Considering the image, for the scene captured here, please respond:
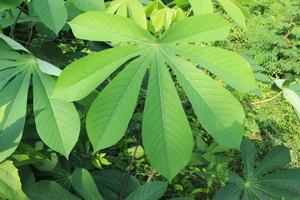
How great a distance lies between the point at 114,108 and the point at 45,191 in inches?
14.7

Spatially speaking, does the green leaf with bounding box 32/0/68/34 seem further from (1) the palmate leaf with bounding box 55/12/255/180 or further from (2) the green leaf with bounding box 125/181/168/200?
(2) the green leaf with bounding box 125/181/168/200

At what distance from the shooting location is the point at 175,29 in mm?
999

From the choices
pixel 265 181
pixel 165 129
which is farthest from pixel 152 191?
pixel 265 181

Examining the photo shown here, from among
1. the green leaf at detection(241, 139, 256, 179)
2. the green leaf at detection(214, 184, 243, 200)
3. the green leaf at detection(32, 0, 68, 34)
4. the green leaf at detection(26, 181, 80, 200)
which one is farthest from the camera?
Result: the green leaf at detection(241, 139, 256, 179)

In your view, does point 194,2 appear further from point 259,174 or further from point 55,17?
point 259,174

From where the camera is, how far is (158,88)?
982 mm

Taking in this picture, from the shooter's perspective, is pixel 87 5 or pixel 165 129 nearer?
pixel 165 129

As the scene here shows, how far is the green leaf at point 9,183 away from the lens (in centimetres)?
94

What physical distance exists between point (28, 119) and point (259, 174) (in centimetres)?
84

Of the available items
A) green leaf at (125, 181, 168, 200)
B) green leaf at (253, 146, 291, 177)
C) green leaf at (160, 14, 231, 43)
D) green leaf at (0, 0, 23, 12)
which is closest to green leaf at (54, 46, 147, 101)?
green leaf at (160, 14, 231, 43)

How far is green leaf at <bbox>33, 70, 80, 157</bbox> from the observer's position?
0.96 meters

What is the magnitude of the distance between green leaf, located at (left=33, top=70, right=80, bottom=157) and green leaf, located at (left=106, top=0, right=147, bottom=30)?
26 centimetres

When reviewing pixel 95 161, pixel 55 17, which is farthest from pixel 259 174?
pixel 55 17

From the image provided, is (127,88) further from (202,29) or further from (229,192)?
(229,192)
